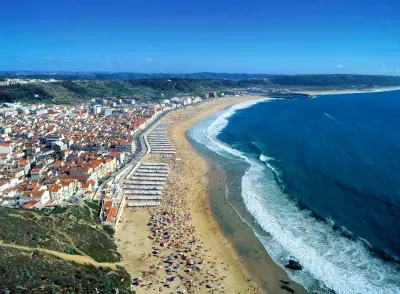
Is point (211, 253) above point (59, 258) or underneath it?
underneath

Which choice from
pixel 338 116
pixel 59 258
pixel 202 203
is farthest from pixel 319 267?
pixel 338 116

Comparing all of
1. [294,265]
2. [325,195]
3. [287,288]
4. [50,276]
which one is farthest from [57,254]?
[325,195]

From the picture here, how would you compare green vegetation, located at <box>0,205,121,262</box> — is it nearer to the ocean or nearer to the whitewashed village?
the whitewashed village

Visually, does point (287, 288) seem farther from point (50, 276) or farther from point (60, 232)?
point (60, 232)

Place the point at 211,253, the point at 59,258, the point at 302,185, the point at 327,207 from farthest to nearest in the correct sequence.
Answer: the point at 302,185
the point at 327,207
the point at 211,253
the point at 59,258

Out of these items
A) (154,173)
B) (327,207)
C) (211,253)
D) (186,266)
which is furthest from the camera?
(154,173)

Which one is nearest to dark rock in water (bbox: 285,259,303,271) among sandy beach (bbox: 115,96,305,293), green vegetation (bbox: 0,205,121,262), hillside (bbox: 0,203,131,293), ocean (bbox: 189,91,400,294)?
ocean (bbox: 189,91,400,294)

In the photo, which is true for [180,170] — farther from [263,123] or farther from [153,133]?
[263,123]

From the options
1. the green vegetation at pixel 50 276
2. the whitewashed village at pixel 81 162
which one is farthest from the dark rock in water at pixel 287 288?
the whitewashed village at pixel 81 162
